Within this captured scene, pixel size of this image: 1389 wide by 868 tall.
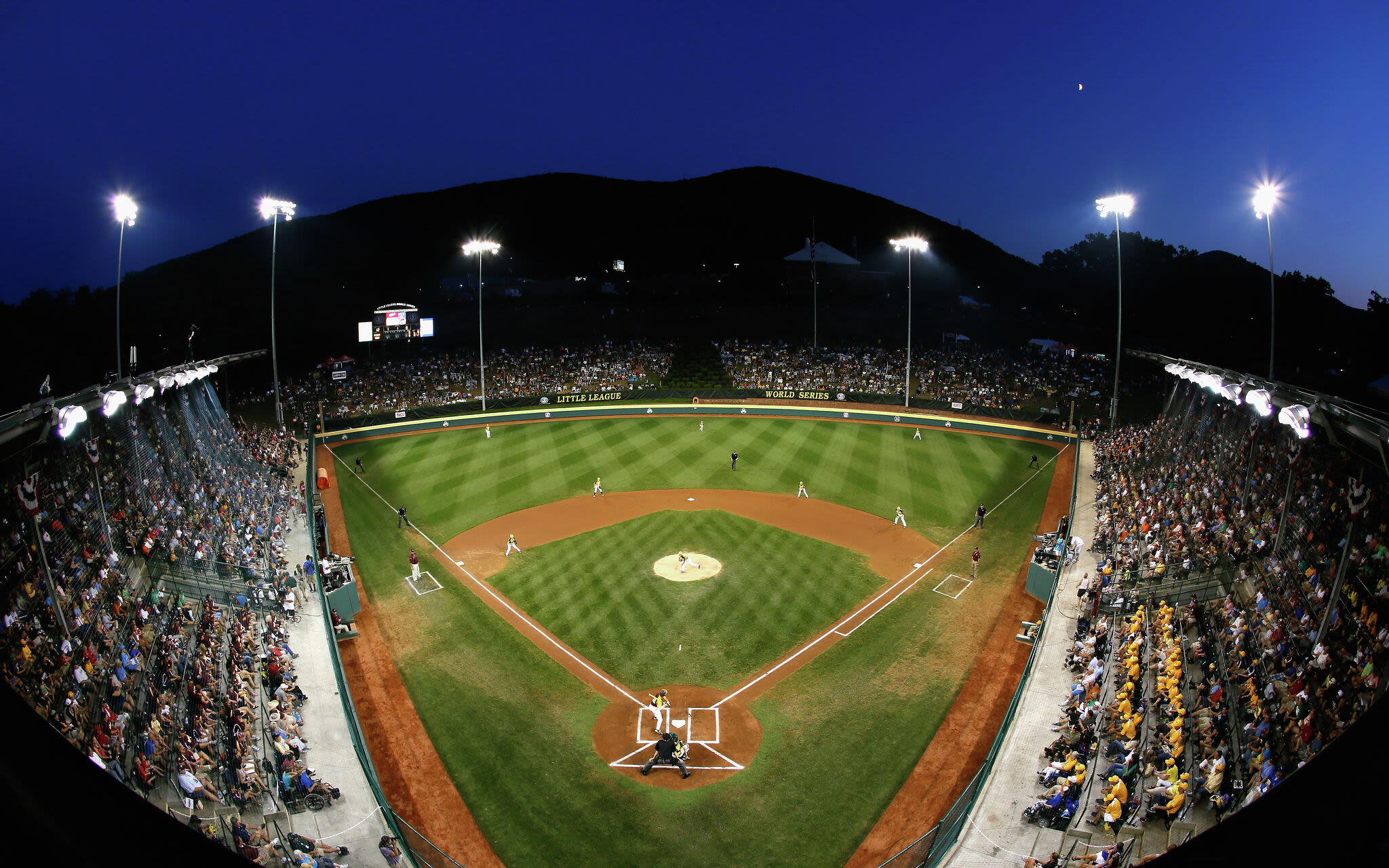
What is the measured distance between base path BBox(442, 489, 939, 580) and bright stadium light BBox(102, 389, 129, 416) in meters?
11.3

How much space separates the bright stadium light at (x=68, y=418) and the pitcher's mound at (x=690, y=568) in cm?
1649

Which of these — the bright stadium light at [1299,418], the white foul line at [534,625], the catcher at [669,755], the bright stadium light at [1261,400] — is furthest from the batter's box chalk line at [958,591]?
the catcher at [669,755]

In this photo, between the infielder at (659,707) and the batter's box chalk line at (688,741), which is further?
the infielder at (659,707)

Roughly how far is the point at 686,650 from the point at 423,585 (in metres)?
10.3

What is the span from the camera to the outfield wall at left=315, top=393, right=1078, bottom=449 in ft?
150

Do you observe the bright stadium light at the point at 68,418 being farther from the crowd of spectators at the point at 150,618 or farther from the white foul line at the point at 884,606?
the white foul line at the point at 884,606

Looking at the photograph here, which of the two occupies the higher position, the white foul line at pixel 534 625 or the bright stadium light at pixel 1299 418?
the bright stadium light at pixel 1299 418

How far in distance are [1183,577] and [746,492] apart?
718 inches

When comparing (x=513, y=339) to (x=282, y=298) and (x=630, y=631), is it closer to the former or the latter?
(x=282, y=298)

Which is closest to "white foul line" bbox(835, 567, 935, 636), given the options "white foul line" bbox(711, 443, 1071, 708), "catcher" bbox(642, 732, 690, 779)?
"white foul line" bbox(711, 443, 1071, 708)

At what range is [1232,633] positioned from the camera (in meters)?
16.5

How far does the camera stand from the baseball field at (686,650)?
15023 millimetres

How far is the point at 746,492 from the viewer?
113 ft

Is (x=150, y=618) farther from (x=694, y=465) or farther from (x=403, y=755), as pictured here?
(x=694, y=465)
